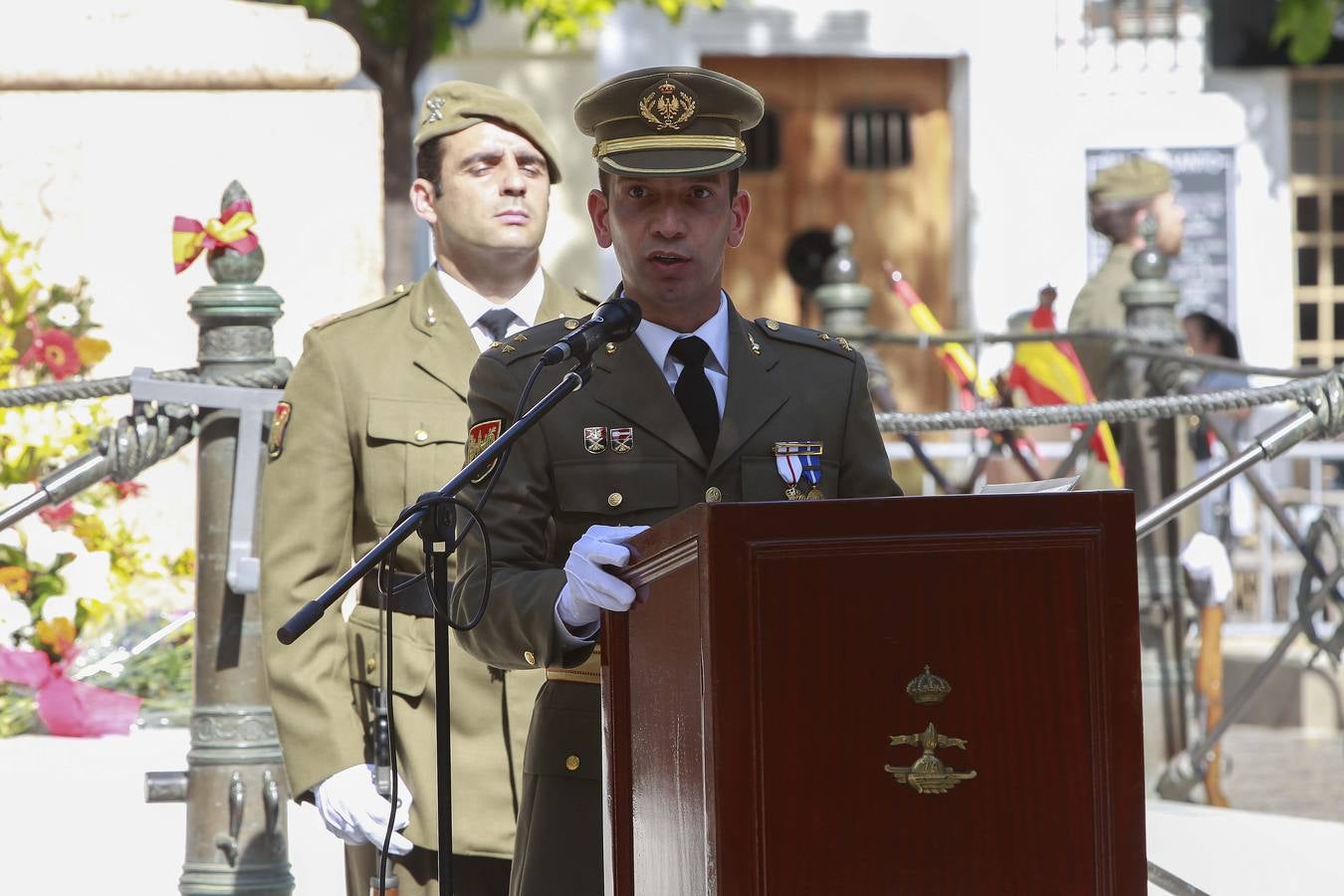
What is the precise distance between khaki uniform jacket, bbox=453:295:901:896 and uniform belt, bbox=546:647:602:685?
0.01 metres

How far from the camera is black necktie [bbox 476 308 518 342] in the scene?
387cm

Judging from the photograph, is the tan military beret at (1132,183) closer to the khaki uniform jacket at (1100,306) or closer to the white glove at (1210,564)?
the khaki uniform jacket at (1100,306)

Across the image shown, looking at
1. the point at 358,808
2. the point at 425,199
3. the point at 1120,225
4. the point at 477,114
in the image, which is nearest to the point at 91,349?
the point at 425,199

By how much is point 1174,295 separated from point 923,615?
224 inches

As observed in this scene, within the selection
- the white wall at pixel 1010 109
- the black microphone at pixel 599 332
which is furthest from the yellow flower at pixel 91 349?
the white wall at pixel 1010 109

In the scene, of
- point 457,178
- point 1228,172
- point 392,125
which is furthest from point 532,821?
point 1228,172

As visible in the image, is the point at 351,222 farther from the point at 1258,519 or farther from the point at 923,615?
the point at 1258,519

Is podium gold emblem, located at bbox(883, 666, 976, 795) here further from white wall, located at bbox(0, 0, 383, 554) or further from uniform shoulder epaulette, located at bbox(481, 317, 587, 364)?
white wall, located at bbox(0, 0, 383, 554)

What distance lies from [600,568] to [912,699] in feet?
1.49

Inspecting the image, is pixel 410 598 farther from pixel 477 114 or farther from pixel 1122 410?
pixel 1122 410

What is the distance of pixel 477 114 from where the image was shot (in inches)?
156

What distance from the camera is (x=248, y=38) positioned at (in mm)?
6285

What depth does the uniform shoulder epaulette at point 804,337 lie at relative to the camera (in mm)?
2947

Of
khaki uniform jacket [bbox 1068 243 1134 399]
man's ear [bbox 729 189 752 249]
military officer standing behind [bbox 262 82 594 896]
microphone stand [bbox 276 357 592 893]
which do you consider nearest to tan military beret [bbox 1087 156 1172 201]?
khaki uniform jacket [bbox 1068 243 1134 399]
